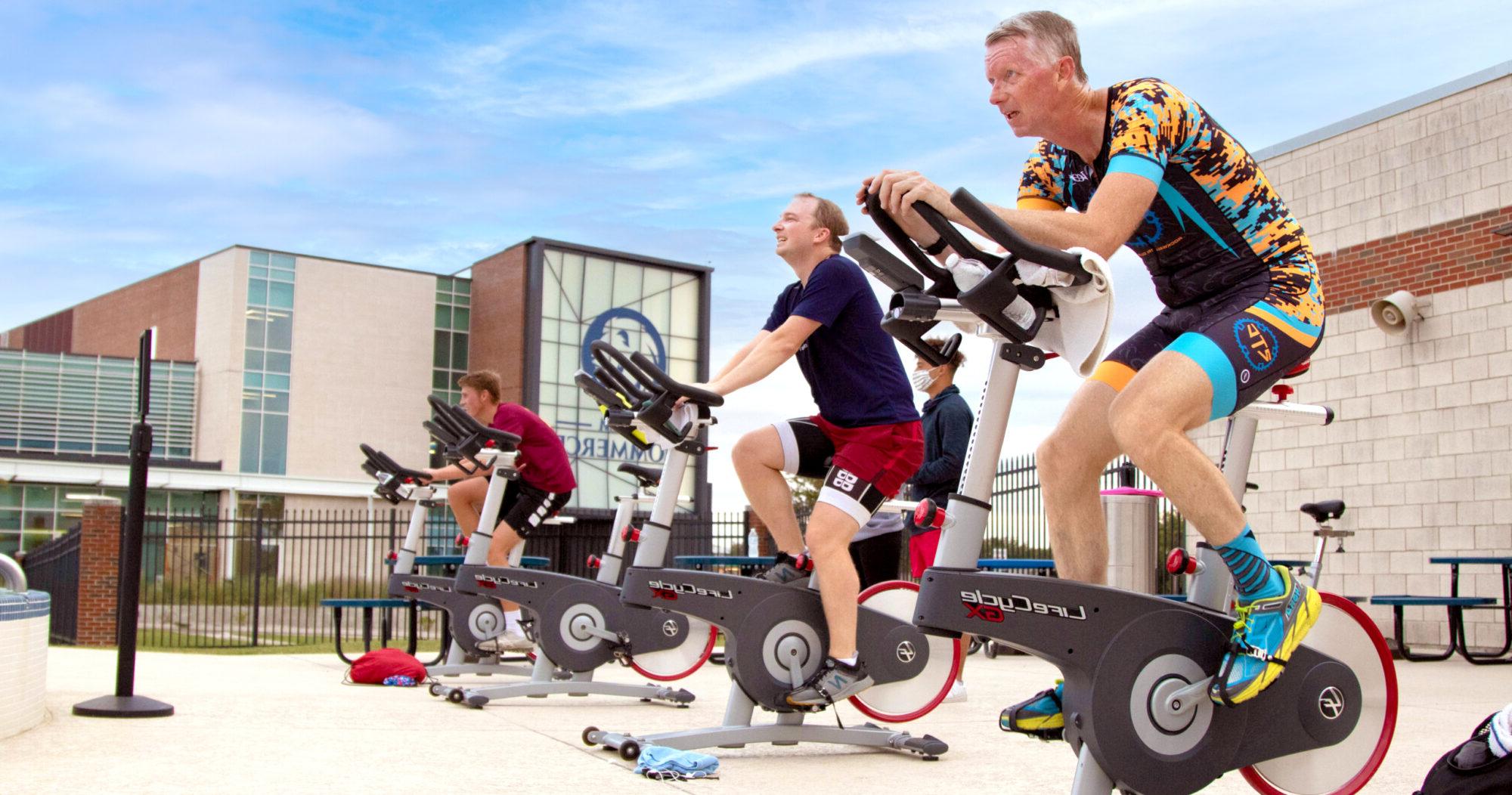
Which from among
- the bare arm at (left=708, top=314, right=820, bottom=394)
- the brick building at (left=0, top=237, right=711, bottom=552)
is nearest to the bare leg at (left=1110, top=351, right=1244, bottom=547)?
the bare arm at (left=708, top=314, right=820, bottom=394)

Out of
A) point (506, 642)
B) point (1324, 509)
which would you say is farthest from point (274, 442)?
point (1324, 509)

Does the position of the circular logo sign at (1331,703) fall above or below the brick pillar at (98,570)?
above

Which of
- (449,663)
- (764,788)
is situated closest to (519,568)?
(449,663)

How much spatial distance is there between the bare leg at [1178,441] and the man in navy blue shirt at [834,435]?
175 cm

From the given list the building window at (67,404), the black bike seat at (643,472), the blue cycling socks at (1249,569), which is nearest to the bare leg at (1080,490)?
the blue cycling socks at (1249,569)

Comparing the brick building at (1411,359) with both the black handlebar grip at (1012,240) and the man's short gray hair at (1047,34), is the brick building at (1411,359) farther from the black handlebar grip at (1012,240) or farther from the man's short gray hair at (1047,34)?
the black handlebar grip at (1012,240)

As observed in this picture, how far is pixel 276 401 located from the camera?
136 feet

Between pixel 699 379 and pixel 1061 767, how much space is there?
117ft

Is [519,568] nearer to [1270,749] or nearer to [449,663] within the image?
[449,663]

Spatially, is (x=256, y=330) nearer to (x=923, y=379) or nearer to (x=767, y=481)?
(x=923, y=379)

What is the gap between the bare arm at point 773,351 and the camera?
14.9 ft

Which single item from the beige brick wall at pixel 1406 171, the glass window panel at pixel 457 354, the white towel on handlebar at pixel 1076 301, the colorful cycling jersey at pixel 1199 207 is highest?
the glass window panel at pixel 457 354

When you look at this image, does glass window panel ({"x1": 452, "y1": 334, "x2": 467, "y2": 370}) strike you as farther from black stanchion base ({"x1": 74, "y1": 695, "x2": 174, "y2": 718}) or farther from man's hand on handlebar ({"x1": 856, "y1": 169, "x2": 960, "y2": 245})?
man's hand on handlebar ({"x1": 856, "y1": 169, "x2": 960, "y2": 245})

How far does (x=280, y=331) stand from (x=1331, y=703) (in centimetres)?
4207
